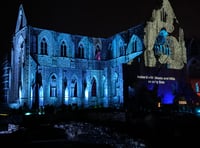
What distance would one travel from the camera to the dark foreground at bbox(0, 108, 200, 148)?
59.7ft

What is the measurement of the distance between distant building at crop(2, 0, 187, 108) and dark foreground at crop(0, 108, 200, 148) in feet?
60.9

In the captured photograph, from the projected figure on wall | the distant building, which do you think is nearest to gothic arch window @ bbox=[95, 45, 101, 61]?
the distant building

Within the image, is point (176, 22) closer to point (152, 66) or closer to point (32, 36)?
point (152, 66)

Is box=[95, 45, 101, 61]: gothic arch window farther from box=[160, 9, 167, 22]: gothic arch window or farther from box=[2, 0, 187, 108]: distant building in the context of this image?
box=[160, 9, 167, 22]: gothic arch window

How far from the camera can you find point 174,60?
55.7 meters

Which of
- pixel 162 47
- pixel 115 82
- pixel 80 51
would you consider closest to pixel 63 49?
pixel 80 51

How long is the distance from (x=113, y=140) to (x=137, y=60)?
30.5 m

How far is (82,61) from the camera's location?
5803 centimetres

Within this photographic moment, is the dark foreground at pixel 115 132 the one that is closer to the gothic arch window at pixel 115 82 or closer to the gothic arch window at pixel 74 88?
the gothic arch window at pixel 115 82

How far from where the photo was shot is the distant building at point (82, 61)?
50.6 metres

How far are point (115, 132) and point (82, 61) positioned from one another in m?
37.7

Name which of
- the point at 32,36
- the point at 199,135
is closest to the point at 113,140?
the point at 199,135

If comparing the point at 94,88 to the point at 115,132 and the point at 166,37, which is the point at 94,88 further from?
the point at 115,132

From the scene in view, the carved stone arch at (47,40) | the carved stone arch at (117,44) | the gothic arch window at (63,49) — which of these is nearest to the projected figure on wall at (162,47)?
the carved stone arch at (117,44)
